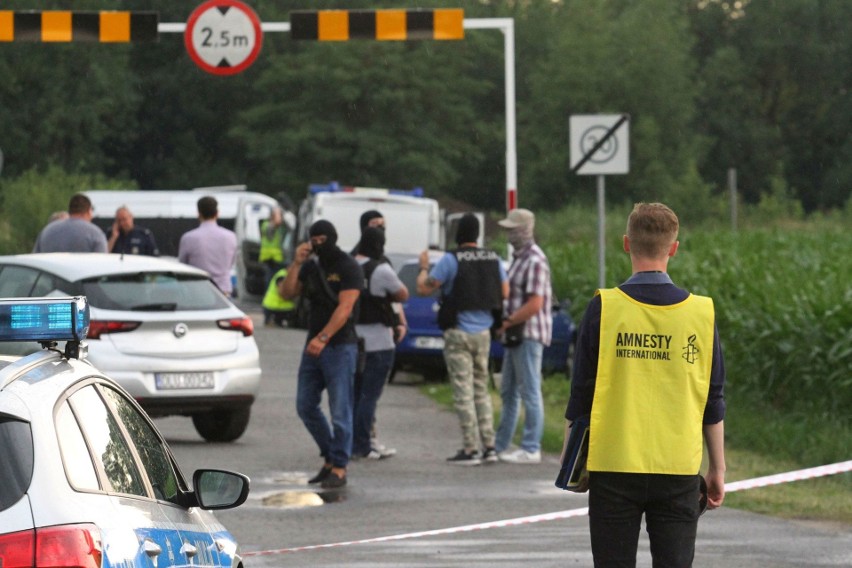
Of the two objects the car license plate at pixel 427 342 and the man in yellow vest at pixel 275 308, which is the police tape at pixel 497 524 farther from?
the man in yellow vest at pixel 275 308

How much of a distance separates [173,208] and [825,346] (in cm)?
2435

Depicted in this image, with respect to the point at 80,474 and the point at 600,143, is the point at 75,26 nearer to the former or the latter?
the point at 600,143

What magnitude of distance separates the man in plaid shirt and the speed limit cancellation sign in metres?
10.1

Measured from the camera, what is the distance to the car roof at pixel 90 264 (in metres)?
14.1

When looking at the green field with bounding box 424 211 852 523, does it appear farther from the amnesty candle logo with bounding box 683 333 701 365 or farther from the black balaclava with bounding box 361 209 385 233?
the amnesty candle logo with bounding box 683 333 701 365

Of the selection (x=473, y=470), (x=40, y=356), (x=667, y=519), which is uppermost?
(x=40, y=356)

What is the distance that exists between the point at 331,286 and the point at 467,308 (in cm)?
149

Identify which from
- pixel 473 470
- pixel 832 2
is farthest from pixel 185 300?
pixel 832 2

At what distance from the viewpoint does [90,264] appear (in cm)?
1430

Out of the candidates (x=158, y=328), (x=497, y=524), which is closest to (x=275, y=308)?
(x=158, y=328)

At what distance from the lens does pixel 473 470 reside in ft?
44.3

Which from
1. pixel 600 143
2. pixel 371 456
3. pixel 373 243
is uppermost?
pixel 600 143

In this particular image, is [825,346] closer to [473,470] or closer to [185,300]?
[473,470]

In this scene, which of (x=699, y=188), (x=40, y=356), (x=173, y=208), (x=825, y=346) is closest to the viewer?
(x=40, y=356)
